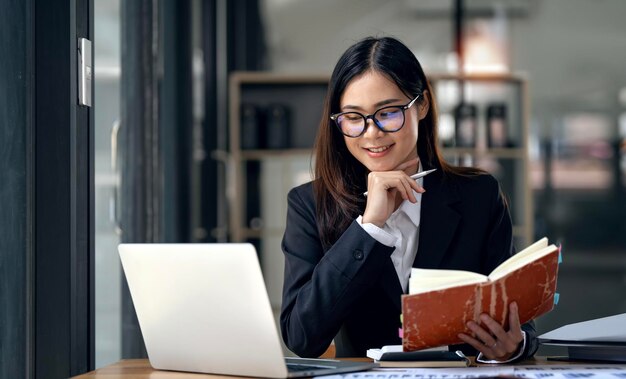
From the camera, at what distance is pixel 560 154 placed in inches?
240

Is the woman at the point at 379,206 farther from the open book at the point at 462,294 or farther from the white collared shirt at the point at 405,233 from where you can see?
the open book at the point at 462,294

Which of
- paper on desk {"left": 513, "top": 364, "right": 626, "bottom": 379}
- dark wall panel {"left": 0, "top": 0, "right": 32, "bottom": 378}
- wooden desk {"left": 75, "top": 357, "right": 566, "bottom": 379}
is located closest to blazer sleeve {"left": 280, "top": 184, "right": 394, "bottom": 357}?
wooden desk {"left": 75, "top": 357, "right": 566, "bottom": 379}

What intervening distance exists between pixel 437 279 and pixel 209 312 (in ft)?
1.22

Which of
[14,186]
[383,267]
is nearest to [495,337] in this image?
[383,267]

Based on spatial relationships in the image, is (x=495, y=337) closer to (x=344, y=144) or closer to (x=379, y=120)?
(x=379, y=120)

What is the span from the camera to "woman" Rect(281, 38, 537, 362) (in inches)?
72.6

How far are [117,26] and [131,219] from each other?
0.66 metres

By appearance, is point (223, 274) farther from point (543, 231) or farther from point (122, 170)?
point (543, 231)

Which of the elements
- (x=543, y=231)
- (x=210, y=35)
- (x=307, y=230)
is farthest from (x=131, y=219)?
(x=543, y=231)

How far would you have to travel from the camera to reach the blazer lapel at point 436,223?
201 cm

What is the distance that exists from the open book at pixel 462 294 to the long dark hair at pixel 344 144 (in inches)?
23.2

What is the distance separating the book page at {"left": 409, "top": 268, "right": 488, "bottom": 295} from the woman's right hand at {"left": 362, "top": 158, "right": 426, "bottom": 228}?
361 mm

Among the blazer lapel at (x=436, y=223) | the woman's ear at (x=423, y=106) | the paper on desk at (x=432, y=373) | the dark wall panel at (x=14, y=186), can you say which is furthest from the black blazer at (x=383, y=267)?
the dark wall panel at (x=14, y=186)

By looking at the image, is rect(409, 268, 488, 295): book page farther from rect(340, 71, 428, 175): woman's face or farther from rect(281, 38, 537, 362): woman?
rect(340, 71, 428, 175): woman's face
